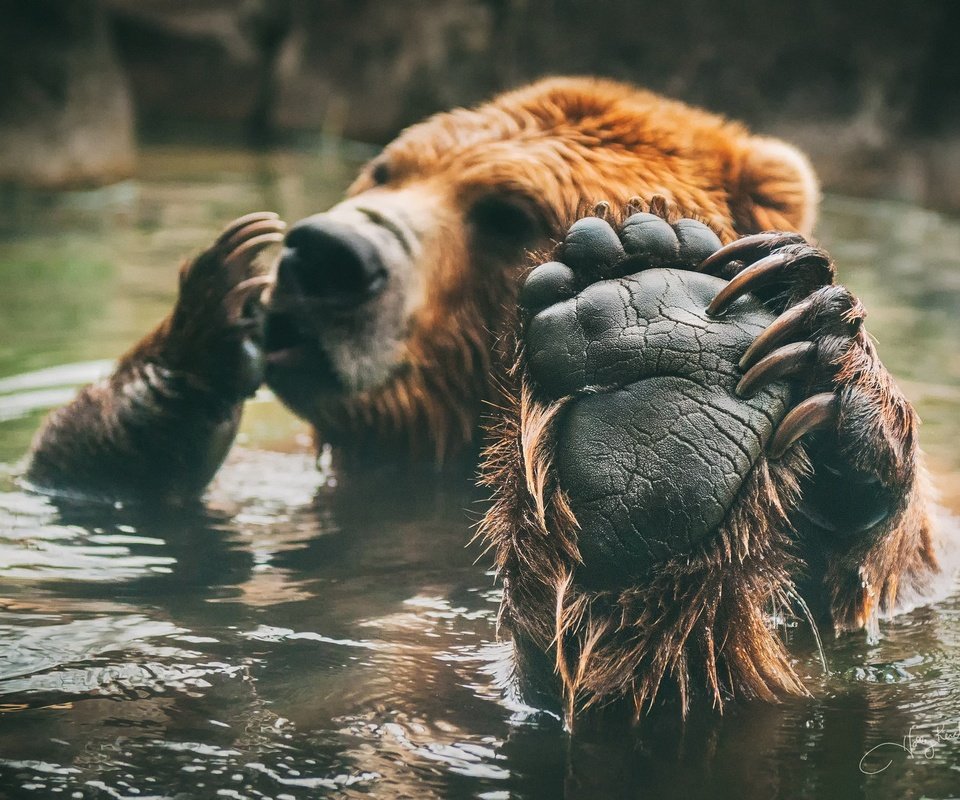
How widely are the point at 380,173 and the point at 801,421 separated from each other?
5.53 feet

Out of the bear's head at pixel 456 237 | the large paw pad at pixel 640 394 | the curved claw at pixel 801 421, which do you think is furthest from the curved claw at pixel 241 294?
the curved claw at pixel 801 421

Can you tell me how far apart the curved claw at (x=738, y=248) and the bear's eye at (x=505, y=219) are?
1040 millimetres

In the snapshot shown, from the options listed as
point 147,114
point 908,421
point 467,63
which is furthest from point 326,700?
point 147,114

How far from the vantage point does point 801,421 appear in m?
1.83

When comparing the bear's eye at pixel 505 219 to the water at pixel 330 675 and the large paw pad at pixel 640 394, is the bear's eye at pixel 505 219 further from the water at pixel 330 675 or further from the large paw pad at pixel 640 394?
the large paw pad at pixel 640 394

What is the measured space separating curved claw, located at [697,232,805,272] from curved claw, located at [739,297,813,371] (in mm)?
109

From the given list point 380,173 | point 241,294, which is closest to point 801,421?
point 241,294

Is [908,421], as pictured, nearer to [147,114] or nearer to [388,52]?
[388,52]

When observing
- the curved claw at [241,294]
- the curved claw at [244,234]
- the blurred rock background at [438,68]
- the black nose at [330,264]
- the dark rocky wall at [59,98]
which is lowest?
the curved claw at [241,294]

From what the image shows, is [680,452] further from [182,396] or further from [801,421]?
[182,396]

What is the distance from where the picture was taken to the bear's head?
284cm

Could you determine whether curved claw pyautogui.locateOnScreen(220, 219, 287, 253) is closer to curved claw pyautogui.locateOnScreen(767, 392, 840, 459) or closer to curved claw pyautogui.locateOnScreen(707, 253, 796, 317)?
curved claw pyautogui.locateOnScreen(707, 253, 796, 317)

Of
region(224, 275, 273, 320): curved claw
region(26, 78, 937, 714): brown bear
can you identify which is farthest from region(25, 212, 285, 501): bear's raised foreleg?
region(26, 78, 937, 714): brown bear

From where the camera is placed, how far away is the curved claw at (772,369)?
1812 mm
